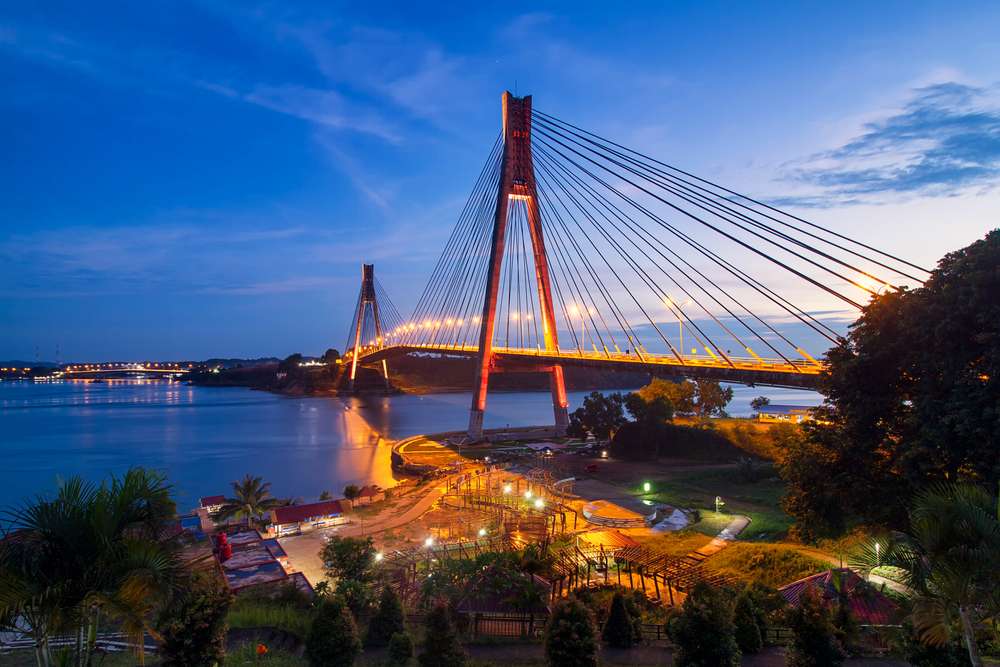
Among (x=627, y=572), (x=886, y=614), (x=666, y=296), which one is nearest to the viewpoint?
(x=886, y=614)

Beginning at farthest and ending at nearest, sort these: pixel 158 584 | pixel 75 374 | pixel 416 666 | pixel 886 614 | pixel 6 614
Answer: pixel 75 374 → pixel 886 614 → pixel 416 666 → pixel 158 584 → pixel 6 614

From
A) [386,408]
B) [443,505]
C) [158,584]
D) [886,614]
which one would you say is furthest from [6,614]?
[386,408]

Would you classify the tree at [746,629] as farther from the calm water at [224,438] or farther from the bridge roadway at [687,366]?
the calm water at [224,438]

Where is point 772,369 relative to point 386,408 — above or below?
above

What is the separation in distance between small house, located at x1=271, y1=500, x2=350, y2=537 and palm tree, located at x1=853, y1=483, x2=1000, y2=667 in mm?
15919

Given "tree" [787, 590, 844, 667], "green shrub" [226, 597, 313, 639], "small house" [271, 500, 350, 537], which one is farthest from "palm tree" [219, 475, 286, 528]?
Result: "tree" [787, 590, 844, 667]

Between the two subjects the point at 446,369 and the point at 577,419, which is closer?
the point at 577,419

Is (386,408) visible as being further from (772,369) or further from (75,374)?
(75,374)

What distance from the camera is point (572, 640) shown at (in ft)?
18.4

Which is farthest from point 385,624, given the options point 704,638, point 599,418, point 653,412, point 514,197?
point 599,418

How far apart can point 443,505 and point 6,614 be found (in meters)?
15.6

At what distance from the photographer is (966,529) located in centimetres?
382

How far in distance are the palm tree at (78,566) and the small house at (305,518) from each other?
14.2m

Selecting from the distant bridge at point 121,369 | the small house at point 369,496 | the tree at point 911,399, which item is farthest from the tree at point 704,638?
the distant bridge at point 121,369
